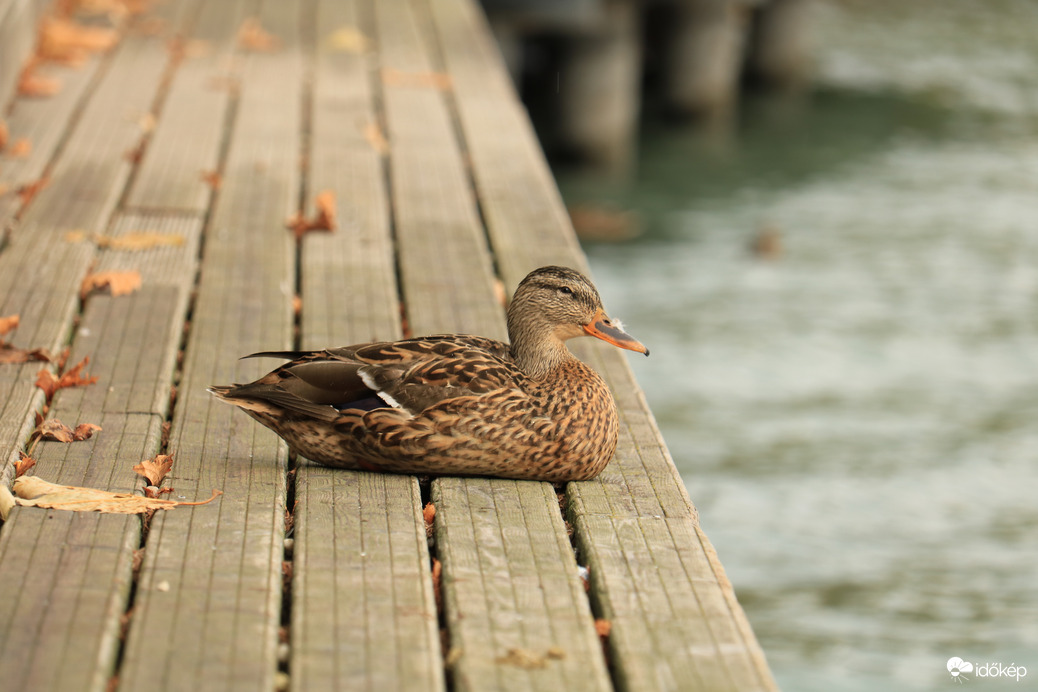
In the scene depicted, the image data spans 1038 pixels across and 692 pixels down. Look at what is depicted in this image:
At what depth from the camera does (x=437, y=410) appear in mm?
3129

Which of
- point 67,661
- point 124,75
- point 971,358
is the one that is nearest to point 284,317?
point 67,661

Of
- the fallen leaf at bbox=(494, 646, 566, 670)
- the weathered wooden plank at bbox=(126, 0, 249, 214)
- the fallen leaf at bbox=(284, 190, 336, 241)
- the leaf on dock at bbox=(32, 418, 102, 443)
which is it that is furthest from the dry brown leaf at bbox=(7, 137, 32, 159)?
the fallen leaf at bbox=(494, 646, 566, 670)

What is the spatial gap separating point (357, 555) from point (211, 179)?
3.25m

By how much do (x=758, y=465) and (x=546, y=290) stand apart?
427 centimetres

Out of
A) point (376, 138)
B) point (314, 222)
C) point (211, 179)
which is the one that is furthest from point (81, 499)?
point (376, 138)

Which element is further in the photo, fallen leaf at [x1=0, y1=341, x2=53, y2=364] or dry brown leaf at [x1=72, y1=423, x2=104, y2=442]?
fallen leaf at [x1=0, y1=341, x2=53, y2=364]

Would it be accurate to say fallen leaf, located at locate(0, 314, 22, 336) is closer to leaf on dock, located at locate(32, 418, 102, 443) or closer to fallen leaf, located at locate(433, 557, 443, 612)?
leaf on dock, located at locate(32, 418, 102, 443)

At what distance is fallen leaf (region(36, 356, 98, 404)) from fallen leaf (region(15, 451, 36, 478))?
403mm

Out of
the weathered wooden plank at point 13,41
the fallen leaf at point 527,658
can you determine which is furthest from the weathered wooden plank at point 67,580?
the weathered wooden plank at point 13,41

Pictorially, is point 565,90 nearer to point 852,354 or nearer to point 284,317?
point 852,354

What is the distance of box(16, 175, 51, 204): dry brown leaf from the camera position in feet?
17.3

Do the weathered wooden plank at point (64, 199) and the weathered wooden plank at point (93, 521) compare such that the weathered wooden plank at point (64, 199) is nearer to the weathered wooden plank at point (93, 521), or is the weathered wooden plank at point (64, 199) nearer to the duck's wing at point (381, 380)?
the weathered wooden plank at point (93, 521)

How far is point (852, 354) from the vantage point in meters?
9.06

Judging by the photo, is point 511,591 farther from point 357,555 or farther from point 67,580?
point 67,580
